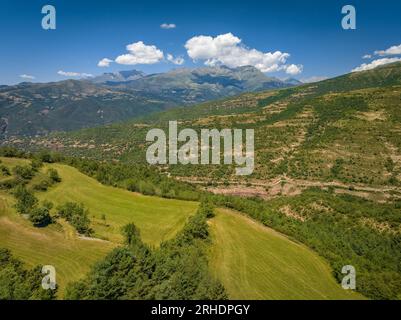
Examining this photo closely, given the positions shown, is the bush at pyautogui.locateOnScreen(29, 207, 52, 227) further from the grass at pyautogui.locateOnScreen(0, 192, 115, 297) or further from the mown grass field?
the mown grass field

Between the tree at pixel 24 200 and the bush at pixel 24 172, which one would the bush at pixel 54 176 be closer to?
the bush at pixel 24 172

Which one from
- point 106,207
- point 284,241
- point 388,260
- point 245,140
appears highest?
point 245,140

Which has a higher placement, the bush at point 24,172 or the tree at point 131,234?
the bush at point 24,172

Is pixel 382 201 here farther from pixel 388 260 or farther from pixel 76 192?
pixel 76 192

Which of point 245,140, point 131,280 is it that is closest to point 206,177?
point 245,140

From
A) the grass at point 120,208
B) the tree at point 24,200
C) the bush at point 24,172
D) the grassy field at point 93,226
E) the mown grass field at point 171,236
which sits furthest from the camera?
the bush at point 24,172

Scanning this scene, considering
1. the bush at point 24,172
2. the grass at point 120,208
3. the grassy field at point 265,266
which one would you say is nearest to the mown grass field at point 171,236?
the grassy field at point 265,266

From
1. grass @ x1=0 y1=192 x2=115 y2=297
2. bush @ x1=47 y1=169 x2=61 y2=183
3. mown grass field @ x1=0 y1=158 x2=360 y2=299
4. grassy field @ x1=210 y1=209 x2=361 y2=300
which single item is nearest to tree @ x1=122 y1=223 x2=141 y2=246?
mown grass field @ x1=0 y1=158 x2=360 y2=299

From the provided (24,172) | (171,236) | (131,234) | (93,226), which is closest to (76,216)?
(93,226)
